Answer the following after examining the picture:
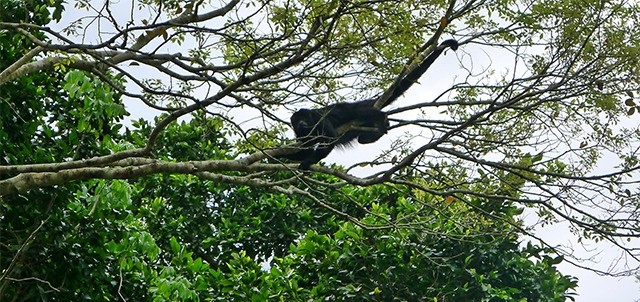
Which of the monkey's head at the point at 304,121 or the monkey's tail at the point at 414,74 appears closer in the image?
the monkey's tail at the point at 414,74

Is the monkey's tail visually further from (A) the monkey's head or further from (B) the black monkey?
(A) the monkey's head

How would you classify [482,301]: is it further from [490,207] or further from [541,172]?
[541,172]

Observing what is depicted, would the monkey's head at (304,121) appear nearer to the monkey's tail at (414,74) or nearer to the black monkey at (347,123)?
the black monkey at (347,123)

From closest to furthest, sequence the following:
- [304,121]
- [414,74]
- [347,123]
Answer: [414,74]
[347,123]
[304,121]

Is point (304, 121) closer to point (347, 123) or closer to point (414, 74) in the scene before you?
point (347, 123)

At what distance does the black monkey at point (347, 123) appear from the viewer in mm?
8195

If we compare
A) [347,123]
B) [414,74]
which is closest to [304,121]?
[347,123]

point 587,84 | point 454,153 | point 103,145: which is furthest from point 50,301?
point 587,84

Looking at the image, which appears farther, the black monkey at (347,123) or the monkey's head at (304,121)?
the monkey's head at (304,121)

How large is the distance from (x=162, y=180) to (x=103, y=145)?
610 centimetres

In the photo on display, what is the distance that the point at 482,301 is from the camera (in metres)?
11.9

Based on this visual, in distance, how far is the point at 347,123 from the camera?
9500 mm

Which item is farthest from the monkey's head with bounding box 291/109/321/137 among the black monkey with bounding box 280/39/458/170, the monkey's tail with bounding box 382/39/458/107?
the monkey's tail with bounding box 382/39/458/107

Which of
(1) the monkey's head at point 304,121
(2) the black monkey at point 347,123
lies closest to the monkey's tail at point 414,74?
(2) the black monkey at point 347,123
